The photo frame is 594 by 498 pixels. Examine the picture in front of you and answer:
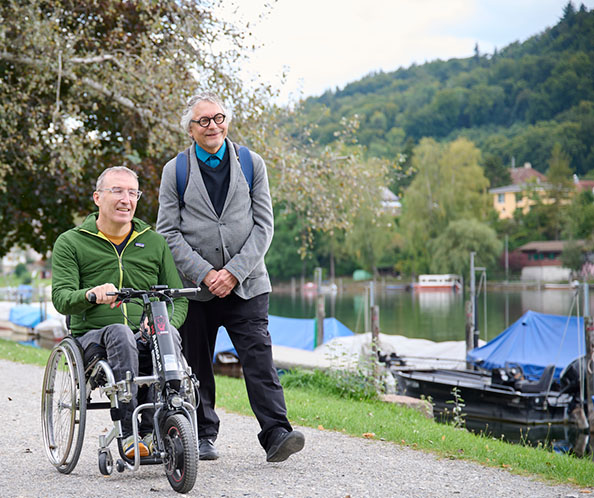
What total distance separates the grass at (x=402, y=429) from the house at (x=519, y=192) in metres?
88.7

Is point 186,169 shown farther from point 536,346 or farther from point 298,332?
point 298,332

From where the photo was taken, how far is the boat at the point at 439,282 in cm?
7103

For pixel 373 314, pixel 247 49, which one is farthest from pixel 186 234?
pixel 373 314

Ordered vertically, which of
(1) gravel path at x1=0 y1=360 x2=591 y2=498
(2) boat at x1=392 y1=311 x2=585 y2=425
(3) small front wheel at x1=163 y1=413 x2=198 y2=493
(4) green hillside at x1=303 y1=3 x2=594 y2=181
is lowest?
(2) boat at x1=392 y1=311 x2=585 y2=425

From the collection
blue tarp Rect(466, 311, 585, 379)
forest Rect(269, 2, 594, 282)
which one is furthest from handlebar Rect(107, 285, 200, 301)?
forest Rect(269, 2, 594, 282)

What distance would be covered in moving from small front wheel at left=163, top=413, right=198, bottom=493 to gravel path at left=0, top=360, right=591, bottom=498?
0.11 metres

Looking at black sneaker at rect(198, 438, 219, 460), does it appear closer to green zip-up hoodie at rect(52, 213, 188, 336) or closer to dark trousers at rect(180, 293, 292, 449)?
dark trousers at rect(180, 293, 292, 449)

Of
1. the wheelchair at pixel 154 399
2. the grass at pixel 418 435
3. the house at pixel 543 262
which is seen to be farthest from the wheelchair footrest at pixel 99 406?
the house at pixel 543 262

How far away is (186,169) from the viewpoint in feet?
15.3

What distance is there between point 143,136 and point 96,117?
1762 mm

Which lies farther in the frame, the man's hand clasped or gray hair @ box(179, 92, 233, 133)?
gray hair @ box(179, 92, 233, 133)

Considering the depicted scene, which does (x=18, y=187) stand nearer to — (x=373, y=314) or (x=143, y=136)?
(x=143, y=136)

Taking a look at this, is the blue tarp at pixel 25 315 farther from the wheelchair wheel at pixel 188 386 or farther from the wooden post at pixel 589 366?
the wheelchair wheel at pixel 188 386

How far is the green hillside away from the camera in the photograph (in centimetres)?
13400
